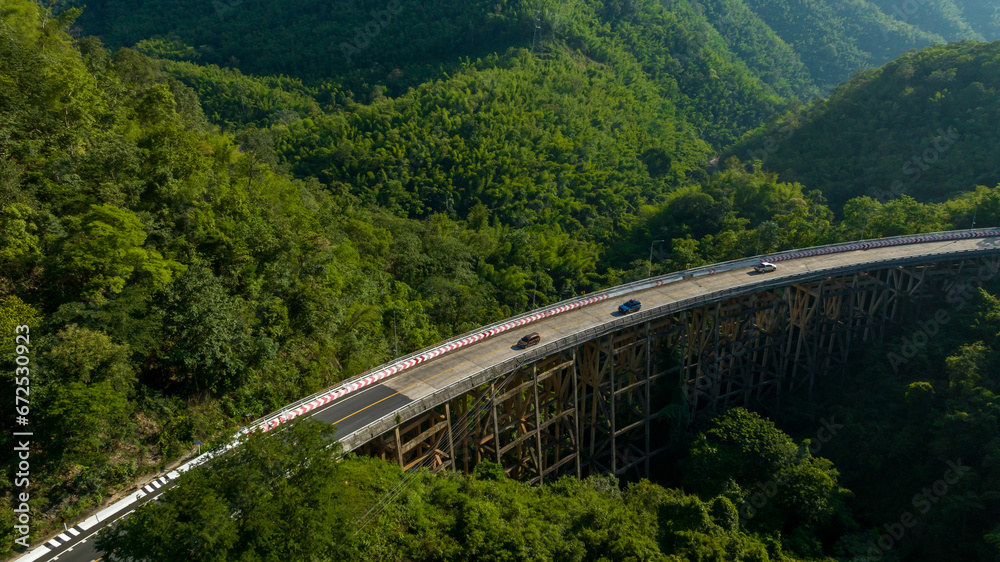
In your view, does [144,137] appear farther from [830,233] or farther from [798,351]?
[830,233]

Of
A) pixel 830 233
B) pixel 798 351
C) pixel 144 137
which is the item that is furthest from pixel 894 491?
pixel 144 137

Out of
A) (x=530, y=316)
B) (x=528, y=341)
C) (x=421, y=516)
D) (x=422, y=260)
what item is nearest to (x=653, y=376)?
(x=530, y=316)

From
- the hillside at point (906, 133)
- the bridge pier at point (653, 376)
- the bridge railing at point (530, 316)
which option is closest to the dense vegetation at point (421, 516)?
the bridge pier at point (653, 376)

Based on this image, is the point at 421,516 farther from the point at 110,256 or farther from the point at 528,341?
the point at 110,256

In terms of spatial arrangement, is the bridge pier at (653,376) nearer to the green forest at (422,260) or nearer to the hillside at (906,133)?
the green forest at (422,260)

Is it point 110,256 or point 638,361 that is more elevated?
point 110,256

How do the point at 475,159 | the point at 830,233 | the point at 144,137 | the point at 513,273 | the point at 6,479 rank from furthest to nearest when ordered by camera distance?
the point at 475,159 → the point at 513,273 → the point at 830,233 → the point at 144,137 → the point at 6,479
